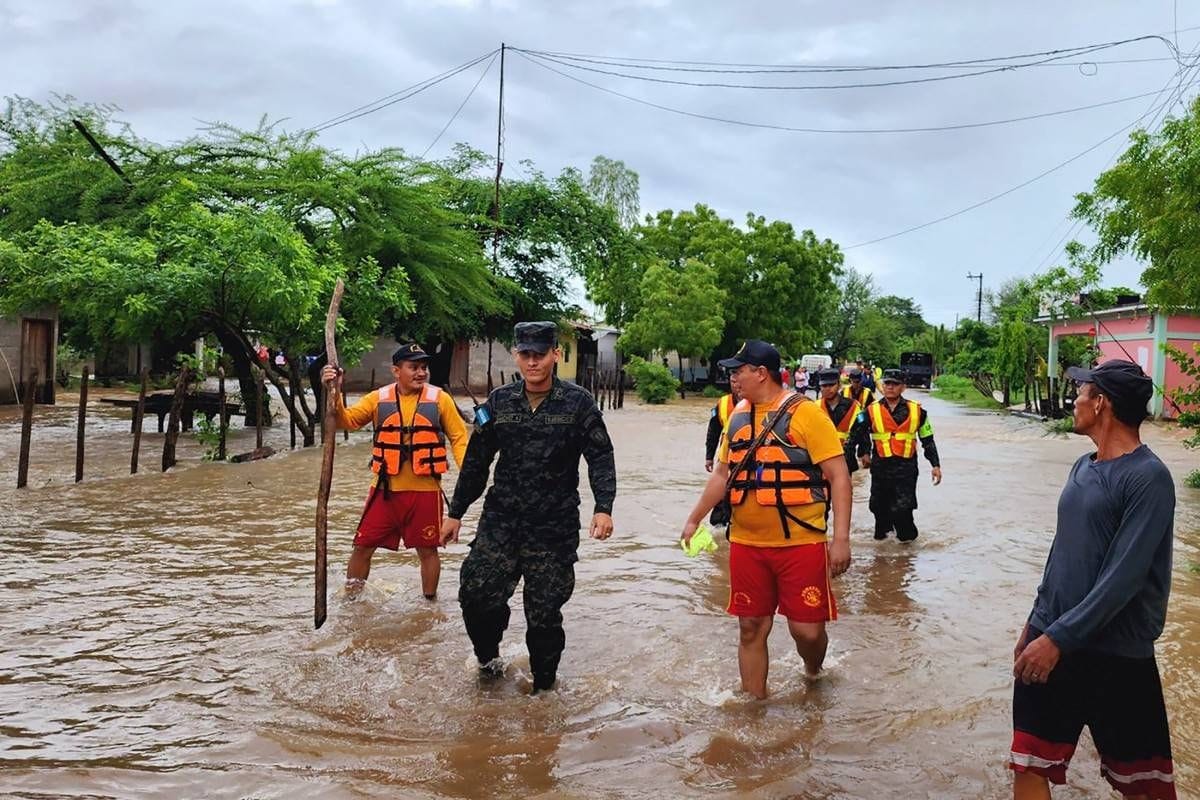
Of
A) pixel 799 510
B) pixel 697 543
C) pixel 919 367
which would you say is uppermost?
pixel 919 367

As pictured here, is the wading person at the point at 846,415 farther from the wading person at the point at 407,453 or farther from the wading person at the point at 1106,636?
the wading person at the point at 1106,636

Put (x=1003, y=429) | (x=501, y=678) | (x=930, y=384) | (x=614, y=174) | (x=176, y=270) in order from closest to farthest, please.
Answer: (x=501, y=678) → (x=176, y=270) → (x=1003, y=429) → (x=614, y=174) → (x=930, y=384)

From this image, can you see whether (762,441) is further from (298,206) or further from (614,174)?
(614,174)

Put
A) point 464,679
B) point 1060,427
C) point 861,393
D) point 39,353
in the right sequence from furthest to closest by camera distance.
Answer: point 1060,427
point 39,353
point 861,393
point 464,679

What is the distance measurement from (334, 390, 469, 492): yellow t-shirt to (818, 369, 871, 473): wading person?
4316mm

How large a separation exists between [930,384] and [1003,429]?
1408 inches

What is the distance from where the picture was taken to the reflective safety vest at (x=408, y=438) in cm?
653

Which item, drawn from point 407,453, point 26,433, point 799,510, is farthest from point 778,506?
point 26,433

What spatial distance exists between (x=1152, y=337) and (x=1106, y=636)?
2844cm

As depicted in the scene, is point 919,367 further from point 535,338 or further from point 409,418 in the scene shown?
point 535,338

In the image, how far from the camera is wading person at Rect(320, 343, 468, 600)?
6547mm

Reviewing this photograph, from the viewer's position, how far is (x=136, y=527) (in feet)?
32.4

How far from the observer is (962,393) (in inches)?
1972

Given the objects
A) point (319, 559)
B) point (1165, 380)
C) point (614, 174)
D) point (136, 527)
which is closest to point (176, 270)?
point (136, 527)
